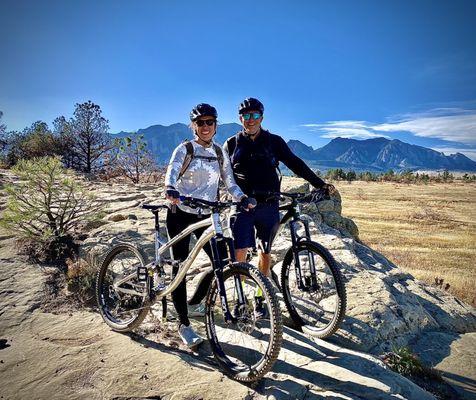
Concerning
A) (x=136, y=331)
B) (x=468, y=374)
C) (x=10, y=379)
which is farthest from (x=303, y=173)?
(x=10, y=379)

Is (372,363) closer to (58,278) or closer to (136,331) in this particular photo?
(136,331)

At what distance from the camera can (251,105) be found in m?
4.81

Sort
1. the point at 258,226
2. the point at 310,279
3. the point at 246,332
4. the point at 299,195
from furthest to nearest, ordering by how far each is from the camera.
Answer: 1. the point at 258,226
2. the point at 310,279
3. the point at 299,195
4. the point at 246,332

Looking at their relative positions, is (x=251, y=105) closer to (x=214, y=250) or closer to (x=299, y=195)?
(x=299, y=195)

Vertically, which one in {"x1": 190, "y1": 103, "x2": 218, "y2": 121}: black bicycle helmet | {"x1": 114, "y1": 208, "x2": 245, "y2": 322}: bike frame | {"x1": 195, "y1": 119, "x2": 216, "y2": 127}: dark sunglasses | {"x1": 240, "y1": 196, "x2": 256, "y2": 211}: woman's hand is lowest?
{"x1": 114, "y1": 208, "x2": 245, "y2": 322}: bike frame

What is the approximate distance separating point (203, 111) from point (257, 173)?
48.3 inches

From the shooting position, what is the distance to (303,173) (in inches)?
200

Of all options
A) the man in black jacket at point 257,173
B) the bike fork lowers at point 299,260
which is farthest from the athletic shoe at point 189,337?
the bike fork lowers at point 299,260

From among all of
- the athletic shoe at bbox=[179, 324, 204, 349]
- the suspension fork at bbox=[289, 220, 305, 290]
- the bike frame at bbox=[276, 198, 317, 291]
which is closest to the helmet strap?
the bike frame at bbox=[276, 198, 317, 291]

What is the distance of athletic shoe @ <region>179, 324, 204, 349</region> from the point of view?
4.25 metres

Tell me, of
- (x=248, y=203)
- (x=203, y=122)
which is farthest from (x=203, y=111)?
(x=248, y=203)

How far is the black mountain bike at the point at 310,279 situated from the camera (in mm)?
4496

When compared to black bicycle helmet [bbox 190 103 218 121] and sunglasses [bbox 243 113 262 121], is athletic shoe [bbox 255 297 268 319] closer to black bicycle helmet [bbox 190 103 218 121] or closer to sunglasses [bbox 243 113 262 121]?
black bicycle helmet [bbox 190 103 218 121]

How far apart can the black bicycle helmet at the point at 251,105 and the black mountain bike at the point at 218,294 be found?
5.50ft
